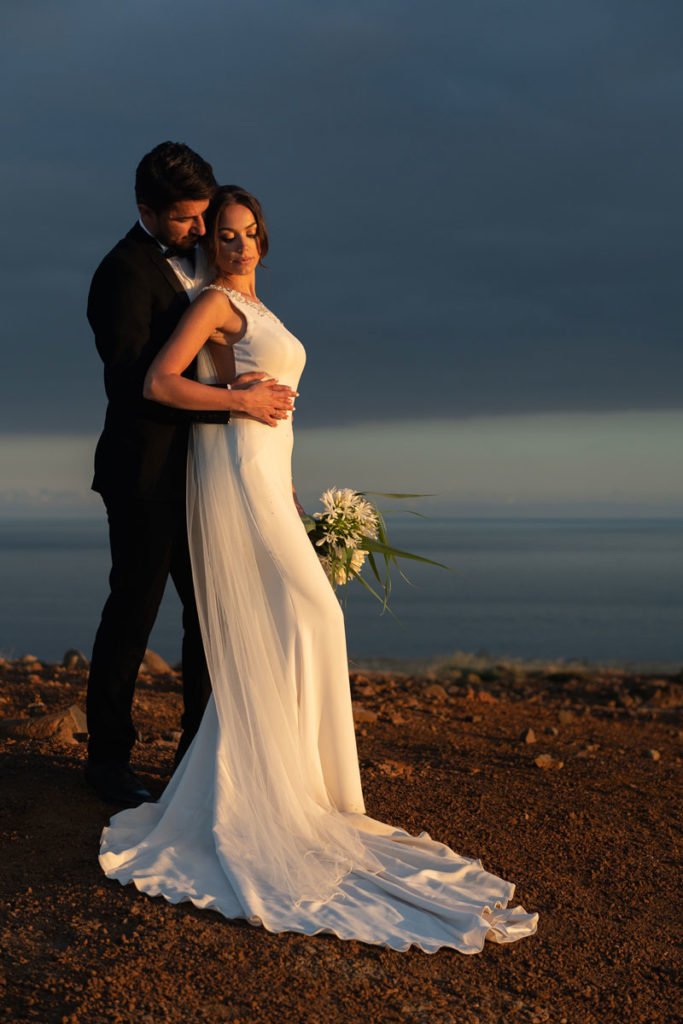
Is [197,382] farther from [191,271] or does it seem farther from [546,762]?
[546,762]

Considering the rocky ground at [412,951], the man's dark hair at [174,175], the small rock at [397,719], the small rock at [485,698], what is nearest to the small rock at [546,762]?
the rocky ground at [412,951]

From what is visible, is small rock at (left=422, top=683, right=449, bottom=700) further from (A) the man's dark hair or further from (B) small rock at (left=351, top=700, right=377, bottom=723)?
(A) the man's dark hair

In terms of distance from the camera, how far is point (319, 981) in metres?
3.52

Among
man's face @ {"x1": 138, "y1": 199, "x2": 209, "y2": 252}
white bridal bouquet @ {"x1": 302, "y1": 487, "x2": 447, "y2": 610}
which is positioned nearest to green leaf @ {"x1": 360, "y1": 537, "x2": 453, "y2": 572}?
white bridal bouquet @ {"x1": 302, "y1": 487, "x2": 447, "y2": 610}

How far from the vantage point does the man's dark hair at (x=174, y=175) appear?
14.8 ft

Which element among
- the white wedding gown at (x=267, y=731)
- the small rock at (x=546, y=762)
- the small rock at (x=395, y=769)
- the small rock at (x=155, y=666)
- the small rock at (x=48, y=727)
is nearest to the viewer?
the white wedding gown at (x=267, y=731)

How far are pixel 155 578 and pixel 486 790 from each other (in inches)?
92.3

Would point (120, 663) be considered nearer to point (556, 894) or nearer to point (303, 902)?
point (303, 902)

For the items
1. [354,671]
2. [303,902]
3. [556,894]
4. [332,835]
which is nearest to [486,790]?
[556,894]

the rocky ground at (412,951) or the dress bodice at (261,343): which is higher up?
the dress bodice at (261,343)

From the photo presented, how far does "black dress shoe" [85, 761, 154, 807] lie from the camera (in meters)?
4.92

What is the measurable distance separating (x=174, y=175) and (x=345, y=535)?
5.92ft

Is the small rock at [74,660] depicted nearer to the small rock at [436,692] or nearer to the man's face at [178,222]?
the small rock at [436,692]

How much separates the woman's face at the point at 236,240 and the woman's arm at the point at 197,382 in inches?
7.5
